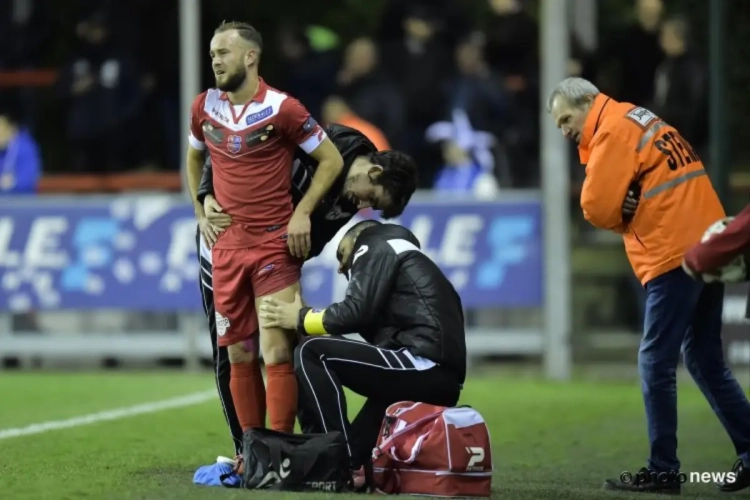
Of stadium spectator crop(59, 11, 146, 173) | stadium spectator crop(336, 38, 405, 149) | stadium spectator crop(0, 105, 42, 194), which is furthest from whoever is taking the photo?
stadium spectator crop(59, 11, 146, 173)

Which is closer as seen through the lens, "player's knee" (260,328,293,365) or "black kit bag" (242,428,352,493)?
"black kit bag" (242,428,352,493)

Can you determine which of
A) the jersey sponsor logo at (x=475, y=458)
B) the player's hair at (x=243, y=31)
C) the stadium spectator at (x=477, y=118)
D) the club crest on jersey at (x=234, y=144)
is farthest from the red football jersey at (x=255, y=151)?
the stadium spectator at (x=477, y=118)

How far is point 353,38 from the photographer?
1811 cm

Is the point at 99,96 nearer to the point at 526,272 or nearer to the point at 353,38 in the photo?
the point at 353,38

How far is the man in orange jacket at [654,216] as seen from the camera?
7.12 m

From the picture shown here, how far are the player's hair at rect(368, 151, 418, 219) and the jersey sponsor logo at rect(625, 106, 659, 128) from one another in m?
1.08

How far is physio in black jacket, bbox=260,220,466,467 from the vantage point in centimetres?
664

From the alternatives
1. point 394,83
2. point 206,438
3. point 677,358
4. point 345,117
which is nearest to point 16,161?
point 345,117

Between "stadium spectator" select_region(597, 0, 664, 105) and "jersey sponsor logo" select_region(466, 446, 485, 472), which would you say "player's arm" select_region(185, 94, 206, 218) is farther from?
"stadium spectator" select_region(597, 0, 664, 105)

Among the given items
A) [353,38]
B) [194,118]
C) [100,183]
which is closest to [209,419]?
[194,118]

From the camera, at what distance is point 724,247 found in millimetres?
6086

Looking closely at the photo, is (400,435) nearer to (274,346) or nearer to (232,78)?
(274,346)

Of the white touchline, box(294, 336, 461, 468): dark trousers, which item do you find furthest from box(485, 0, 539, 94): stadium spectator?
box(294, 336, 461, 468): dark trousers

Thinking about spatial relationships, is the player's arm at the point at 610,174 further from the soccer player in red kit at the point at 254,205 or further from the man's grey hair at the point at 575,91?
the soccer player in red kit at the point at 254,205
